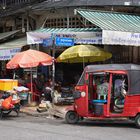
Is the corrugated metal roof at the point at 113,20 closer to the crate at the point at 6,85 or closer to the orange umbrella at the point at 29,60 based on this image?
the orange umbrella at the point at 29,60

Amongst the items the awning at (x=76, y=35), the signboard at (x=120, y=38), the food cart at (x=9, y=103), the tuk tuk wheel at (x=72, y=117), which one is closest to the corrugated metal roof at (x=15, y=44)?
the awning at (x=76, y=35)

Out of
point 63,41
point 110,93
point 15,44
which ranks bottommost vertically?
point 110,93

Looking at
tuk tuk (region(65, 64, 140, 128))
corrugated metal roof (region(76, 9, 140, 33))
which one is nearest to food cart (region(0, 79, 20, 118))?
tuk tuk (region(65, 64, 140, 128))

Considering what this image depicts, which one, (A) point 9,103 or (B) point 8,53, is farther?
(B) point 8,53

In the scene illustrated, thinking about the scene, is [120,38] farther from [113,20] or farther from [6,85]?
[6,85]

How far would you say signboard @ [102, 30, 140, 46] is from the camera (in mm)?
17594

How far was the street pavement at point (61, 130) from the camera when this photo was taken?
37.3 ft

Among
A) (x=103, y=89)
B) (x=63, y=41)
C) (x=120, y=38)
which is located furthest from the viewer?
(x=63, y=41)

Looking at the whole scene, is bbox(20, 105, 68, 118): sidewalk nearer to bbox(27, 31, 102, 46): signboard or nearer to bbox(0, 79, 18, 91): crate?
bbox(0, 79, 18, 91): crate

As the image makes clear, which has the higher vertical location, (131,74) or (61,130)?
(131,74)

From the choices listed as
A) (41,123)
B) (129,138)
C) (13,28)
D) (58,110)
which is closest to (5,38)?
(13,28)

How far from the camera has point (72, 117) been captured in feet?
48.0

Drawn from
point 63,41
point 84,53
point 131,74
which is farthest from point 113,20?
point 131,74

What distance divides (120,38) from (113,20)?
1623 millimetres
